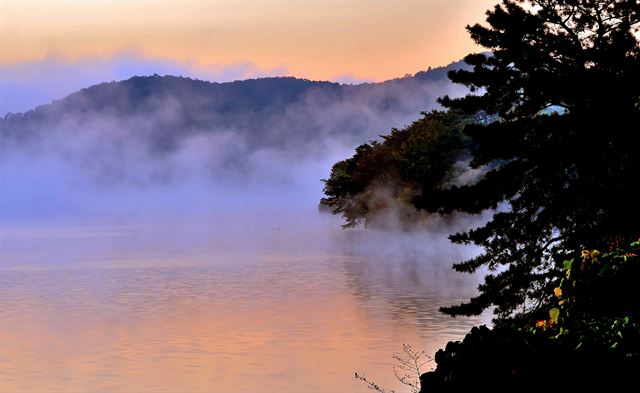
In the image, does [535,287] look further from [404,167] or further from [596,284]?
[404,167]

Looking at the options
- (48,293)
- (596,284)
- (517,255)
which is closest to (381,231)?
(48,293)

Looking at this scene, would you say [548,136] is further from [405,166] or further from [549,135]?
[405,166]

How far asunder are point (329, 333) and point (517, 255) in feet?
42.0

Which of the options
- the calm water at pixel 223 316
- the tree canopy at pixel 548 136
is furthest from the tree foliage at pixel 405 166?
the tree canopy at pixel 548 136

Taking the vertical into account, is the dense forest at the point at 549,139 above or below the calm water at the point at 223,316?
above

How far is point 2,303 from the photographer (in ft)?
241

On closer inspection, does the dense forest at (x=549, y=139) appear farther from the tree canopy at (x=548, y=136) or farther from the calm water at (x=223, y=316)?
the calm water at (x=223, y=316)

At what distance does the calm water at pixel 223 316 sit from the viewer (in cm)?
4197

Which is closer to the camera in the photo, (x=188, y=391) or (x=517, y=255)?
(x=188, y=391)

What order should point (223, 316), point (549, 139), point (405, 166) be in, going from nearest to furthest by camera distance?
point (549, 139), point (223, 316), point (405, 166)

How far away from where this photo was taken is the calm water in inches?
1652

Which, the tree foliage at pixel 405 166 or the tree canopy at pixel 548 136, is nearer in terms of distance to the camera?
the tree canopy at pixel 548 136

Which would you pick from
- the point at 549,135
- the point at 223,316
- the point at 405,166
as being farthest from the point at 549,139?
the point at 405,166

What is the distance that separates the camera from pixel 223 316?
6241 cm
